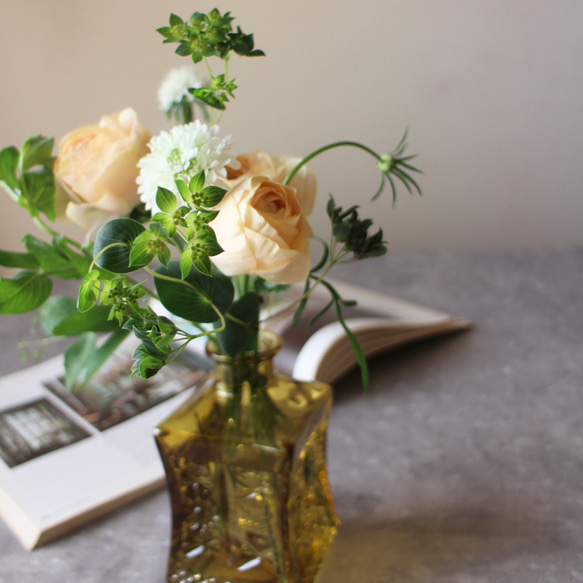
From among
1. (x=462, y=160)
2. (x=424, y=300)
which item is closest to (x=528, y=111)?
(x=462, y=160)

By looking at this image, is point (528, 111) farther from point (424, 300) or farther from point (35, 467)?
point (35, 467)

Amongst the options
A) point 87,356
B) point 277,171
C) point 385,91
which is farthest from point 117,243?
point 385,91

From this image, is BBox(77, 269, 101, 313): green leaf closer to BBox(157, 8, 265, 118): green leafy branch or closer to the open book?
BBox(157, 8, 265, 118): green leafy branch

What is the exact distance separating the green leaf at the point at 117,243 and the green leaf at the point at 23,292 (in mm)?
140

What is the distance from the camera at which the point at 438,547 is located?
561 mm

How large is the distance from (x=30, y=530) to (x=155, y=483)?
0.41 ft

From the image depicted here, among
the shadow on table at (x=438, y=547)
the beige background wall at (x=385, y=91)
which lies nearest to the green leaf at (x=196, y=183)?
the shadow on table at (x=438, y=547)

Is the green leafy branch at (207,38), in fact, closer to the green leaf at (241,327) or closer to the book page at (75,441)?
the green leaf at (241,327)

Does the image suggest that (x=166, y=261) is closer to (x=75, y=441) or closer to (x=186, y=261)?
(x=186, y=261)

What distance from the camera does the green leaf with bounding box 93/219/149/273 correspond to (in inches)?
13.7

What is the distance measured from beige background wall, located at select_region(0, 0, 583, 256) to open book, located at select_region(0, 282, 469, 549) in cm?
91

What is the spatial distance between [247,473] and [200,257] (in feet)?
0.76

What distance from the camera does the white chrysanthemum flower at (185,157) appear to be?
1.19ft

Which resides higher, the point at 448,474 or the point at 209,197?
the point at 209,197
